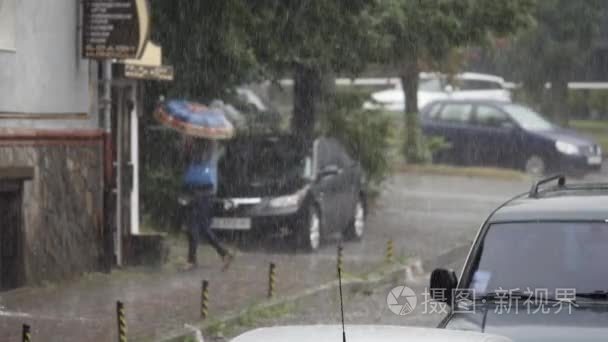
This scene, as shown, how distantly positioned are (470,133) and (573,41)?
997 cm

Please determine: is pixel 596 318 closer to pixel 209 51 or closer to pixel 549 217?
pixel 549 217

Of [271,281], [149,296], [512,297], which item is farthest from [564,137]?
[512,297]

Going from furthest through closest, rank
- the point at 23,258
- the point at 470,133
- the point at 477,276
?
1. the point at 470,133
2. the point at 23,258
3. the point at 477,276

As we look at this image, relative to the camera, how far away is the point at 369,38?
17906 mm

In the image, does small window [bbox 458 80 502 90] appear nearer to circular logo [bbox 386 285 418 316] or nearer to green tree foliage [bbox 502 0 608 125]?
green tree foliage [bbox 502 0 608 125]

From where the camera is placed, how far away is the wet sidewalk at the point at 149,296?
40.3 feet

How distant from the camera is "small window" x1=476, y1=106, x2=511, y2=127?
101ft

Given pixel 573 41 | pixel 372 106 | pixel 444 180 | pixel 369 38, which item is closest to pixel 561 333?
pixel 369 38

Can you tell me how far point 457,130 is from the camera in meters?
31.7

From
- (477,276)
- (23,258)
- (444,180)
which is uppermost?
(477,276)

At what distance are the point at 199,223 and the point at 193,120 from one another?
1.37 metres

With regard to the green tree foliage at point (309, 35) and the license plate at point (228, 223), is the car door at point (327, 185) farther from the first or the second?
the license plate at point (228, 223)

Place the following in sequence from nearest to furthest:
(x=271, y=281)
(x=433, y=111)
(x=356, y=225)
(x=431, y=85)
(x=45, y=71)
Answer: (x=271, y=281) < (x=45, y=71) < (x=356, y=225) < (x=433, y=111) < (x=431, y=85)

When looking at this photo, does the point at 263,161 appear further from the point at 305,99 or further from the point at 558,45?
the point at 558,45
